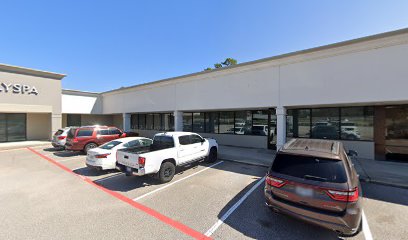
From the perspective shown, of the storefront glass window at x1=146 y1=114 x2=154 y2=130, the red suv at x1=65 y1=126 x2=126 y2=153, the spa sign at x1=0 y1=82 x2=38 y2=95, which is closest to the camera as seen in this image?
the red suv at x1=65 y1=126 x2=126 y2=153

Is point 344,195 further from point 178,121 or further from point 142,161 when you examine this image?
point 178,121

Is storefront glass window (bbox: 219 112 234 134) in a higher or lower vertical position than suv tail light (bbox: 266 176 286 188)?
higher

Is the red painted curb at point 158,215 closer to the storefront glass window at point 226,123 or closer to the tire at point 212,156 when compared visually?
the tire at point 212,156

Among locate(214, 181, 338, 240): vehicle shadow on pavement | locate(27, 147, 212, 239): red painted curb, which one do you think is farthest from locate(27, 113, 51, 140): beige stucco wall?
locate(214, 181, 338, 240): vehicle shadow on pavement

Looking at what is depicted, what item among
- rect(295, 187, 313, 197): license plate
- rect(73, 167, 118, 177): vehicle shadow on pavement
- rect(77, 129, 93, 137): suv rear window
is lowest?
rect(73, 167, 118, 177): vehicle shadow on pavement

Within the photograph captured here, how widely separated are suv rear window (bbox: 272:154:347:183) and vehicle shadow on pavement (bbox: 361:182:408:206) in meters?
3.07

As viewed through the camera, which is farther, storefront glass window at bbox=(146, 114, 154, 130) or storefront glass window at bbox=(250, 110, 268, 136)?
storefront glass window at bbox=(146, 114, 154, 130)

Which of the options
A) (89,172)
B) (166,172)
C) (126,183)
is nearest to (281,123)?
(166,172)

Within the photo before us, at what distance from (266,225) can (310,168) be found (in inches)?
58.8

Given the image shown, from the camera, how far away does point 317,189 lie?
324 centimetres

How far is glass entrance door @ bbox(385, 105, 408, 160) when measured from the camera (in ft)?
30.2

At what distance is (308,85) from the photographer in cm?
861

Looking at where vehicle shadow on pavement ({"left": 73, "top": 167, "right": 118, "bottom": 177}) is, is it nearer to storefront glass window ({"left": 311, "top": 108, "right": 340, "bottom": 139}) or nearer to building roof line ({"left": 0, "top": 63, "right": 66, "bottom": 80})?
storefront glass window ({"left": 311, "top": 108, "right": 340, "bottom": 139})

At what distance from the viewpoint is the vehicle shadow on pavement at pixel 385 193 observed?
4859 millimetres
